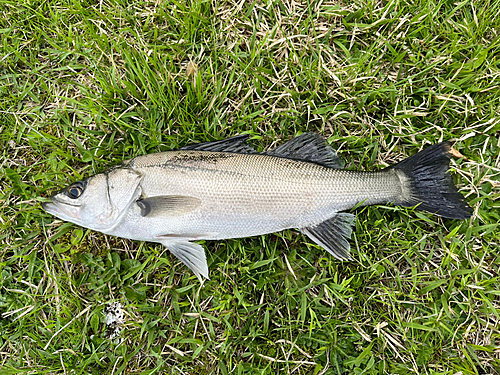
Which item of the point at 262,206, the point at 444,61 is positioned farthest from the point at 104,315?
the point at 444,61

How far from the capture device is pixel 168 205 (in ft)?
8.95

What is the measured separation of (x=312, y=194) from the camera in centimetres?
280

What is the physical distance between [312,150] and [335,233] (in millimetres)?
830

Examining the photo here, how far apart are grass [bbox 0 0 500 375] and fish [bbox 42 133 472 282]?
0.24m

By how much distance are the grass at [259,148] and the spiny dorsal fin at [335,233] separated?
172 mm

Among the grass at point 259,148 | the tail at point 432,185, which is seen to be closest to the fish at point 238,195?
the tail at point 432,185

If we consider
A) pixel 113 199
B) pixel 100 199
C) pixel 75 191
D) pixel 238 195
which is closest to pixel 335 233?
pixel 238 195

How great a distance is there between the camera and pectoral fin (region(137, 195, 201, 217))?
8.93ft

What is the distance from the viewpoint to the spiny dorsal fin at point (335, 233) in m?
2.88

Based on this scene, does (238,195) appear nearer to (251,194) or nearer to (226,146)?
(251,194)

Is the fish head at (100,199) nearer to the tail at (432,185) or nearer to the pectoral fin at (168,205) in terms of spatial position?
the pectoral fin at (168,205)

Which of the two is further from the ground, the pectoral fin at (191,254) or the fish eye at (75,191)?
the fish eye at (75,191)

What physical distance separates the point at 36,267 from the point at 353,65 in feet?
12.7

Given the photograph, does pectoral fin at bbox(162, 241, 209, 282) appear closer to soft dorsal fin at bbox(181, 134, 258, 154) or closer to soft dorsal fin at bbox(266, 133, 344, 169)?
soft dorsal fin at bbox(181, 134, 258, 154)
